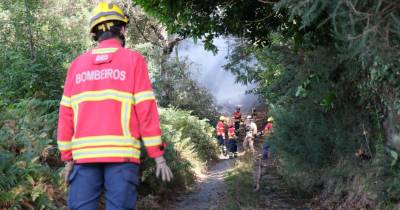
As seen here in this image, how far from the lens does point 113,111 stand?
360 cm

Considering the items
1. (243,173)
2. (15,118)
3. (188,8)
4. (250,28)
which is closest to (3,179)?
(15,118)

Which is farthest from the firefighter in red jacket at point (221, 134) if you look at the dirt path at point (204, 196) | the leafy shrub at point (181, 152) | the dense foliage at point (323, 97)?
the dense foliage at point (323, 97)

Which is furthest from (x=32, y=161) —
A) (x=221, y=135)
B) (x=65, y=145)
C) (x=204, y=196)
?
(x=221, y=135)

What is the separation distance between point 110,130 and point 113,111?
0.45ft

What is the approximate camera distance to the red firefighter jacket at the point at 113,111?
3.58 meters

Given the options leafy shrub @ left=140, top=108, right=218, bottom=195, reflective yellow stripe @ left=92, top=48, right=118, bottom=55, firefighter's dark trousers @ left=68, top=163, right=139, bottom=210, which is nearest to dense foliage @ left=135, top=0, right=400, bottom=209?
reflective yellow stripe @ left=92, top=48, right=118, bottom=55

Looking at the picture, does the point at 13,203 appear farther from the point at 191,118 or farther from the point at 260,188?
the point at 191,118

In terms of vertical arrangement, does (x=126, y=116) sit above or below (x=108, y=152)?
above

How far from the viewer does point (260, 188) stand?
1355 cm

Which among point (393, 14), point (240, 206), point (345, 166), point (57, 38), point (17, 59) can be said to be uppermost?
point (57, 38)

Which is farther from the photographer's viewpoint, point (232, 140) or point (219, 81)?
point (219, 81)

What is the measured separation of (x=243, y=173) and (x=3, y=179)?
8.31 meters

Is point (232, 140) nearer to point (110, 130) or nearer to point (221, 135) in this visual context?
point (221, 135)

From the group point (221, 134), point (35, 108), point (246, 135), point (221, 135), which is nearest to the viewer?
point (35, 108)
